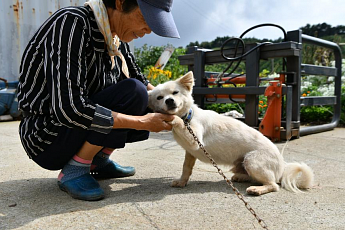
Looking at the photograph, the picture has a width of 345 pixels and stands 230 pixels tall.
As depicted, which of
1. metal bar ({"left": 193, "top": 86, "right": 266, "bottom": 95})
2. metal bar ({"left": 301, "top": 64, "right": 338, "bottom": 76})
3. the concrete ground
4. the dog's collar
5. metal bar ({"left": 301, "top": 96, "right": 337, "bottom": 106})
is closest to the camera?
the concrete ground

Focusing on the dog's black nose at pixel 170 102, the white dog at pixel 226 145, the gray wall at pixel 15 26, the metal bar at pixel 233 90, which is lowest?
the white dog at pixel 226 145

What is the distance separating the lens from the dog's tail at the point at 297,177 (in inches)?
86.3

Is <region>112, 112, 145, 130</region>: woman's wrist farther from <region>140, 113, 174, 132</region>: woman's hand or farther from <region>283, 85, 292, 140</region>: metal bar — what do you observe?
<region>283, 85, 292, 140</region>: metal bar

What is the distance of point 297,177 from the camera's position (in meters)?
2.23

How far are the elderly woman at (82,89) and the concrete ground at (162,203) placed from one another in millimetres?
205

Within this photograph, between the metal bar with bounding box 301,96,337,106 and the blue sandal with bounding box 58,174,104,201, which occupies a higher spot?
the metal bar with bounding box 301,96,337,106

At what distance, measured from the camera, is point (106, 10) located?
1887mm

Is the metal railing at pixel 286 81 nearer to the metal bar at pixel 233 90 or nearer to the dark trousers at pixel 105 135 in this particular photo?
the metal bar at pixel 233 90

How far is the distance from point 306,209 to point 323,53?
7810 mm

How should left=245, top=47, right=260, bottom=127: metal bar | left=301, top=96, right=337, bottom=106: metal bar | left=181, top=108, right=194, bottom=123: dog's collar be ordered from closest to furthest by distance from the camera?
1. left=181, top=108, right=194, bottom=123: dog's collar
2. left=245, top=47, right=260, bottom=127: metal bar
3. left=301, top=96, right=337, bottom=106: metal bar

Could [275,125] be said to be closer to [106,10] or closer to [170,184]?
[170,184]

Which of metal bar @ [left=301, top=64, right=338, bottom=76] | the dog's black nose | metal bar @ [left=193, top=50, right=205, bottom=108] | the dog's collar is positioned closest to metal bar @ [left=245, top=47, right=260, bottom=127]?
metal bar @ [left=301, top=64, right=338, bottom=76]

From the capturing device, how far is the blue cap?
1.74m

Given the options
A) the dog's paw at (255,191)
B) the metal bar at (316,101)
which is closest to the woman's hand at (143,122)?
the dog's paw at (255,191)
